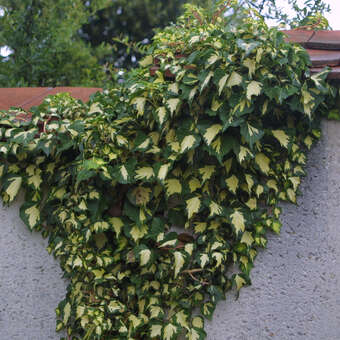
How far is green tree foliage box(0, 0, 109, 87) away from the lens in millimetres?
4699

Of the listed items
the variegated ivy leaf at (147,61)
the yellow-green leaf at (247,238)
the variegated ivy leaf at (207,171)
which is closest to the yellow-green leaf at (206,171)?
the variegated ivy leaf at (207,171)

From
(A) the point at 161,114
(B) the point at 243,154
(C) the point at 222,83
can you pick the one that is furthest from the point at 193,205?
(C) the point at 222,83

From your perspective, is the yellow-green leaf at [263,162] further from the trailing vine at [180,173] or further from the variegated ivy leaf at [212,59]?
the variegated ivy leaf at [212,59]

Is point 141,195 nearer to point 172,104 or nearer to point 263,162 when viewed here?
point 172,104

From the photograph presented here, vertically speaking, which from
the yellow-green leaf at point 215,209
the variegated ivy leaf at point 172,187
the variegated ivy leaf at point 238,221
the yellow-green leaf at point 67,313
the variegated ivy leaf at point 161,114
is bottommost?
the yellow-green leaf at point 67,313

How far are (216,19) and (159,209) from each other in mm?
1086

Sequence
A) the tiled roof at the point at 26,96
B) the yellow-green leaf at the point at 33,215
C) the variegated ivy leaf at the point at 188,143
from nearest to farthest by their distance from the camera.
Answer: the variegated ivy leaf at the point at 188,143 → the yellow-green leaf at the point at 33,215 → the tiled roof at the point at 26,96

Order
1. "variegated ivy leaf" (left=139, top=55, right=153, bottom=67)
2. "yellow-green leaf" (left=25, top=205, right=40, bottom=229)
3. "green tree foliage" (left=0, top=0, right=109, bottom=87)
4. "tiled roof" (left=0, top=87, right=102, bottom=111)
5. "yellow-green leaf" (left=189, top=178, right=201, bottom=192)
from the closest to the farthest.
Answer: "yellow-green leaf" (left=189, top=178, right=201, bottom=192) < "variegated ivy leaf" (left=139, top=55, right=153, bottom=67) < "yellow-green leaf" (left=25, top=205, right=40, bottom=229) < "tiled roof" (left=0, top=87, right=102, bottom=111) < "green tree foliage" (left=0, top=0, right=109, bottom=87)

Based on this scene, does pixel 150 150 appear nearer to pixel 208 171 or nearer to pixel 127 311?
pixel 208 171

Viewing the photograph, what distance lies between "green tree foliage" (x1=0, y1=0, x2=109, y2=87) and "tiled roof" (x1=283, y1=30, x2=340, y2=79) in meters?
3.33

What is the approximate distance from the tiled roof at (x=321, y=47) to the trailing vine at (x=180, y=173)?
0.32 ft

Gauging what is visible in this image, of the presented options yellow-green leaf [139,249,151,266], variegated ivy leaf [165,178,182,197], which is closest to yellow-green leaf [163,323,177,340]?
yellow-green leaf [139,249,151,266]

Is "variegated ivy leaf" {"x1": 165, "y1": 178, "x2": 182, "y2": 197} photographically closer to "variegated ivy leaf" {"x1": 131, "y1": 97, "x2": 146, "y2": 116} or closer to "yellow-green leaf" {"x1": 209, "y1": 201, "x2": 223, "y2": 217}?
"yellow-green leaf" {"x1": 209, "y1": 201, "x2": 223, "y2": 217}

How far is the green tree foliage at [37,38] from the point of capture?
470cm
